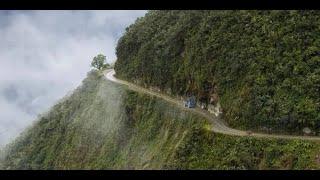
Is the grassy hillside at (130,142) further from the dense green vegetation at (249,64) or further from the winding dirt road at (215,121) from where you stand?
the dense green vegetation at (249,64)

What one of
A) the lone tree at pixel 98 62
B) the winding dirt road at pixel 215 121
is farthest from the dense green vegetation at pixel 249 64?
the lone tree at pixel 98 62

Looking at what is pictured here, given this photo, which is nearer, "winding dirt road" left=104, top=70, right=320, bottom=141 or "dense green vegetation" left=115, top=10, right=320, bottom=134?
"winding dirt road" left=104, top=70, right=320, bottom=141

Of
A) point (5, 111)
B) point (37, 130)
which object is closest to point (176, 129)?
point (37, 130)

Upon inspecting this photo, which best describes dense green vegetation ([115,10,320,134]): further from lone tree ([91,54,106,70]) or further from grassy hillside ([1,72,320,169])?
lone tree ([91,54,106,70])

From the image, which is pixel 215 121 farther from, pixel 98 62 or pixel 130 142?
pixel 98 62

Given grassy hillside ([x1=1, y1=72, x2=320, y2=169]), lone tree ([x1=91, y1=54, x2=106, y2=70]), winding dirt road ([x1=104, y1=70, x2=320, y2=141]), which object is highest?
lone tree ([x1=91, y1=54, x2=106, y2=70])

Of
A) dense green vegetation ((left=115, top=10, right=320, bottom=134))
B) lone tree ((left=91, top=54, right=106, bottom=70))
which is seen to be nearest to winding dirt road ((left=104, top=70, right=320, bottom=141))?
dense green vegetation ((left=115, top=10, right=320, bottom=134))
